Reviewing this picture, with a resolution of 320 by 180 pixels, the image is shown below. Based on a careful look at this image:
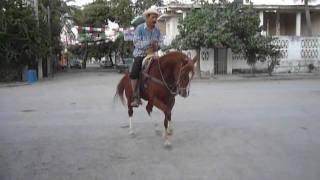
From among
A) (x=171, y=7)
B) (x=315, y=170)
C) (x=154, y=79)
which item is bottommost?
(x=315, y=170)

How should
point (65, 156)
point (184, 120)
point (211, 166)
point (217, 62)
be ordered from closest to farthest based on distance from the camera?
1. point (211, 166)
2. point (65, 156)
3. point (184, 120)
4. point (217, 62)

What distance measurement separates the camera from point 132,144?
31.4 ft

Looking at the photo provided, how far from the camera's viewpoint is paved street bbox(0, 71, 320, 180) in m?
7.40

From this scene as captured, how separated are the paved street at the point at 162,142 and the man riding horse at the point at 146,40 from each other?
1372 mm

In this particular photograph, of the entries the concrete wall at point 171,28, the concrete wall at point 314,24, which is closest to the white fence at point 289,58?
the concrete wall at point 171,28

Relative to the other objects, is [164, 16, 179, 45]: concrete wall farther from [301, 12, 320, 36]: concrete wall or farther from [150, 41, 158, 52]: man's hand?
[150, 41, 158, 52]: man's hand

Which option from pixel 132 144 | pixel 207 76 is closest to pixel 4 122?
pixel 132 144

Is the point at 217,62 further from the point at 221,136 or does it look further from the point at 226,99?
the point at 221,136

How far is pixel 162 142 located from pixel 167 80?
3.82 feet

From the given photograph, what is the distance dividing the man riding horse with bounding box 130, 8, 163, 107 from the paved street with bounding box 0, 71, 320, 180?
1.37 m

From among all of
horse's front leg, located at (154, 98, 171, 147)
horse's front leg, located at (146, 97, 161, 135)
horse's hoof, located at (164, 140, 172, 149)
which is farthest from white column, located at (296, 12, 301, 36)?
horse's hoof, located at (164, 140, 172, 149)

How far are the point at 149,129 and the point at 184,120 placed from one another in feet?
5.14

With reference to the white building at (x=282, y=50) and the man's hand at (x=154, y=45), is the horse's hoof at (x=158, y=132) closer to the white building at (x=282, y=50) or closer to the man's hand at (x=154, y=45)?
the man's hand at (x=154, y=45)

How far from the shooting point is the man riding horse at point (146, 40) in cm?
983
